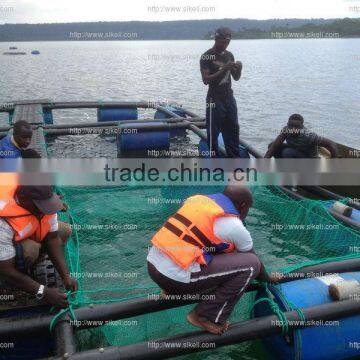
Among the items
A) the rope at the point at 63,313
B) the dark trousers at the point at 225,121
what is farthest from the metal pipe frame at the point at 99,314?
the dark trousers at the point at 225,121

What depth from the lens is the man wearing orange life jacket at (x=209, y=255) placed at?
3.80 metres

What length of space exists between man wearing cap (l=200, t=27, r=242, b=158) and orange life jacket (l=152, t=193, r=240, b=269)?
15.8 feet

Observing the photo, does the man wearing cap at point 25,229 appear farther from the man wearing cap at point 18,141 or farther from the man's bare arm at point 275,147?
the man's bare arm at point 275,147

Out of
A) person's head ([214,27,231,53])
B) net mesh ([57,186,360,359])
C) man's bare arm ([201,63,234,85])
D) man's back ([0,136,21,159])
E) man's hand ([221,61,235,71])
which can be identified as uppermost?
person's head ([214,27,231,53])

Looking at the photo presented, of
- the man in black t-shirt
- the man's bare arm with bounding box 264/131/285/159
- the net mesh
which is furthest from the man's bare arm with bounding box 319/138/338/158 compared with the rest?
the net mesh

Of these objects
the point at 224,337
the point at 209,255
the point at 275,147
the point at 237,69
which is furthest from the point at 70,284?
the point at 237,69

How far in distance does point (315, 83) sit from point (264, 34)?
233 ft

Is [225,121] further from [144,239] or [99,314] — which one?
[99,314]

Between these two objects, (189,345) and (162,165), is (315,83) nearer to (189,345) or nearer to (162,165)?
(162,165)

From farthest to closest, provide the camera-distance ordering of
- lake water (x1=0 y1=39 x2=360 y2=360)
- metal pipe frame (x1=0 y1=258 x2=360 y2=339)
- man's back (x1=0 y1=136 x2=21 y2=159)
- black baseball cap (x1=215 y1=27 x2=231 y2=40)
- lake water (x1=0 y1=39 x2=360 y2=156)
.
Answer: lake water (x1=0 y1=39 x2=360 y2=156), lake water (x1=0 y1=39 x2=360 y2=360), black baseball cap (x1=215 y1=27 x2=231 y2=40), man's back (x1=0 y1=136 x2=21 y2=159), metal pipe frame (x1=0 y1=258 x2=360 y2=339)

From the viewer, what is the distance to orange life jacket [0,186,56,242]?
394 cm

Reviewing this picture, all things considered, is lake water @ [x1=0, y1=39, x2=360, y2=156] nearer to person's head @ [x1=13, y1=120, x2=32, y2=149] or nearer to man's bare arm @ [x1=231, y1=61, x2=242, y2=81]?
man's bare arm @ [x1=231, y1=61, x2=242, y2=81]

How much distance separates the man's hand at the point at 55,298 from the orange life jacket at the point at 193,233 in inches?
41.9

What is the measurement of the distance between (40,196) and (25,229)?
36cm
